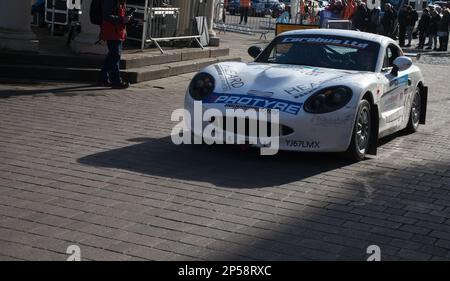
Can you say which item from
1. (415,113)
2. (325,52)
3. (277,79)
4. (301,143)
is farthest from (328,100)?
(415,113)

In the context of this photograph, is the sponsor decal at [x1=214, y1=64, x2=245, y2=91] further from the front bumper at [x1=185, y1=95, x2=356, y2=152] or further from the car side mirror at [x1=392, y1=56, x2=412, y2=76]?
the car side mirror at [x1=392, y1=56, x2=412, y2=76]

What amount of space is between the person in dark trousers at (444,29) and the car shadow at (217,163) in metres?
22.7

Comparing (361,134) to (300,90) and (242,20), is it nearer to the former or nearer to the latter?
(300,90)

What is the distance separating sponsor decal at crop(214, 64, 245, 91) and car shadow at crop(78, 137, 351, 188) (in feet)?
2.39

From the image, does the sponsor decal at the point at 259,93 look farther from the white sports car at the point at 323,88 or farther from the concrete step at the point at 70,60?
the concrete step at the point at 70,60

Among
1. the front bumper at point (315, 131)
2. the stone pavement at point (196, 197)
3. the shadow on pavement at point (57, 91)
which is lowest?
the stone pavement at point (196, 197)

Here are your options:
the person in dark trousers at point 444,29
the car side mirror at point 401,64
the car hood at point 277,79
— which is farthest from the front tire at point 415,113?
the person in dark trousers at point 444,29

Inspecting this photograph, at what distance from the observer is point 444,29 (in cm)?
3042

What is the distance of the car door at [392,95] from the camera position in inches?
375

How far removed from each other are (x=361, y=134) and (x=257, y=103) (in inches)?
50.4

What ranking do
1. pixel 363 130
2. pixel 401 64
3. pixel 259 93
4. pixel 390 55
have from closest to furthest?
pixel 259 93 → pixel 363 130 → pixel 401 64 → pixel 390 55

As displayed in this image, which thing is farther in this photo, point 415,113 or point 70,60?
point 70,60

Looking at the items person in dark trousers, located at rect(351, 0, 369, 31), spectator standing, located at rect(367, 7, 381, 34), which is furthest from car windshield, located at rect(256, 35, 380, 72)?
spectator standing, located at rect(367, 7, 381, 34)
